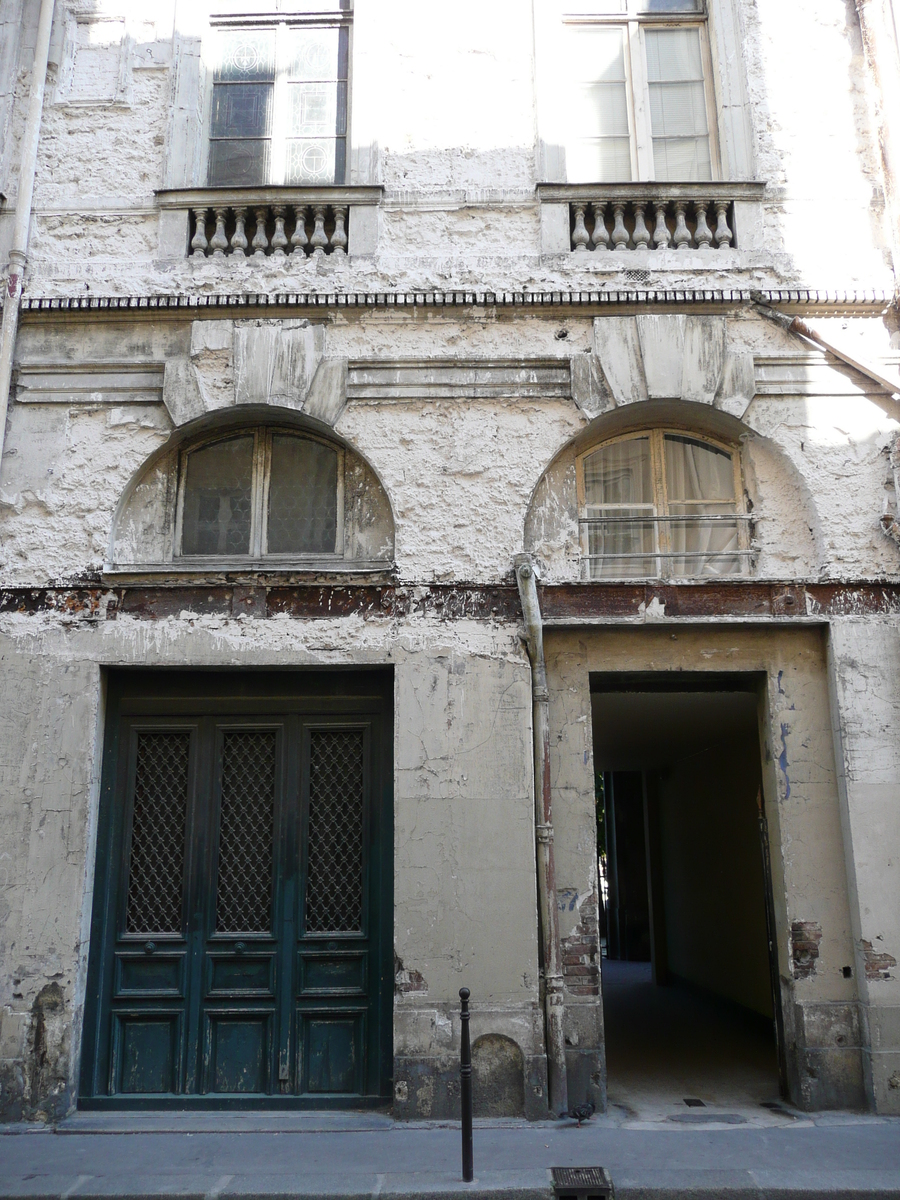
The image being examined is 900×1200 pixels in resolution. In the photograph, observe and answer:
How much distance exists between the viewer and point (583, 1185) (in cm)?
522

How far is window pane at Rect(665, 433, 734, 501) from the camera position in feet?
25.3

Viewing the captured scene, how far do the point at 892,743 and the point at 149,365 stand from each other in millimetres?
6311

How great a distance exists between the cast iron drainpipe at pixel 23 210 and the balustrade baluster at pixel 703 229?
5.46m

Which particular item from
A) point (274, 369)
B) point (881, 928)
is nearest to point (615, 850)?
point (881, 928)

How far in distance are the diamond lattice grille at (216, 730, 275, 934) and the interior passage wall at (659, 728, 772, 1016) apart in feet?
16.6

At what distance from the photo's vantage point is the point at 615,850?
19359 mm

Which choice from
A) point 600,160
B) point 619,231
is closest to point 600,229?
point 619,231

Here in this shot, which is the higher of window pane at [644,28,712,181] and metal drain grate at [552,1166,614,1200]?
window pane at [644,28,712,181]

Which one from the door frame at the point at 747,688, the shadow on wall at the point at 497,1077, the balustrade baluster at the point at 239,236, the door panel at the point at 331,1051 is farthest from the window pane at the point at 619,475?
the door panel at the point at 331,1051

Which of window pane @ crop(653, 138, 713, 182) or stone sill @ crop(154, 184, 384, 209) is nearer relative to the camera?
stone sill @ crop(154, 184, 384, 209)

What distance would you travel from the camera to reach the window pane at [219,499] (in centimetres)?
764

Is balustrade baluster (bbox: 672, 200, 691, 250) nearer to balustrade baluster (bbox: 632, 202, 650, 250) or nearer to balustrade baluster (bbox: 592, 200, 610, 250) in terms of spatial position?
balustrade baluster (bbox: 632, 202, 650, 250)

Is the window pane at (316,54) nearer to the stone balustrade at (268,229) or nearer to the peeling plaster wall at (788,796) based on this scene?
the stone balustrade at (268,229)

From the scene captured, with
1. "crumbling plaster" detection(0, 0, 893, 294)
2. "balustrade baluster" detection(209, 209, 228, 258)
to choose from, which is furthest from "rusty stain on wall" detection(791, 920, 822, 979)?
"balustrade baluster" detection(209, 209, 228, 258)
